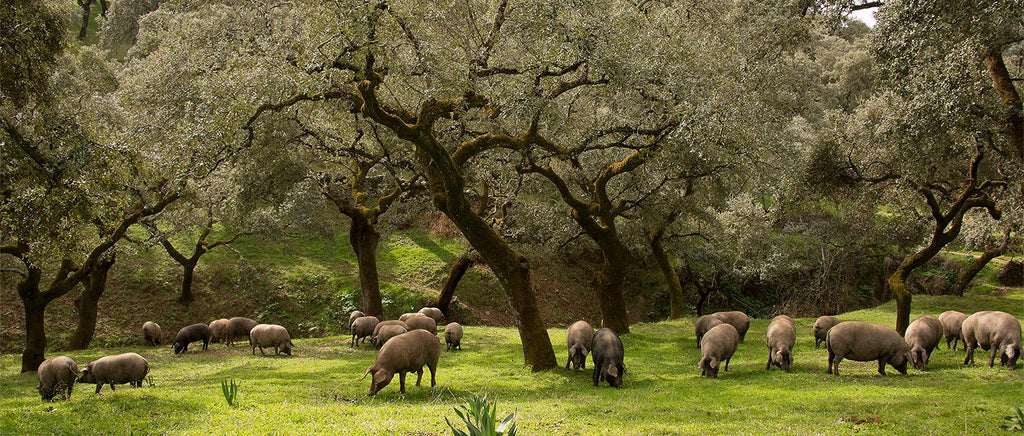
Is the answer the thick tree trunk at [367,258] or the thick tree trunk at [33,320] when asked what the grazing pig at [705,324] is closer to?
the thick tree trunk at [367,258]

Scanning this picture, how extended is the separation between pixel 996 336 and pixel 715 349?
6443 millimetres

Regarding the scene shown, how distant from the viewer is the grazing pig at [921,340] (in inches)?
563

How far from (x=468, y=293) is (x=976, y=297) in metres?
26.2

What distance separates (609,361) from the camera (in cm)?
1359

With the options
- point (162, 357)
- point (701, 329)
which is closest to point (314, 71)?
point (162, 357)

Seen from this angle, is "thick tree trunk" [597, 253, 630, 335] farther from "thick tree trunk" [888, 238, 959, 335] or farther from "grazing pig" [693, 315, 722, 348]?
"thick tree trunk" [888, 238, 959, 335]

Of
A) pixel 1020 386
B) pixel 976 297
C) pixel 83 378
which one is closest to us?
pixel 1020 386

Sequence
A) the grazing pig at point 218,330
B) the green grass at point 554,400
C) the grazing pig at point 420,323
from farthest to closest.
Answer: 1. the grazing pig at point 218,330
2. the grazing pig at point 420,323
3. the green grass at point 554,400

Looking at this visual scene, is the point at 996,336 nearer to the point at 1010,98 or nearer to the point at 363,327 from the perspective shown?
the point at 1010,98

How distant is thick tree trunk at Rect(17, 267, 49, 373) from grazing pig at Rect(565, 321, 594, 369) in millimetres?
14039

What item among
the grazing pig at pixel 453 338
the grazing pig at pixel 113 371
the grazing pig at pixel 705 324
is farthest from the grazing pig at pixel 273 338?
the grazing pig at pixel 705 324

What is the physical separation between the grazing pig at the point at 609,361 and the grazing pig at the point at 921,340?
268 inches

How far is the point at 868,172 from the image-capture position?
20797mm

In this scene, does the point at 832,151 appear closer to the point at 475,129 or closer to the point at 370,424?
the point at 475,129
